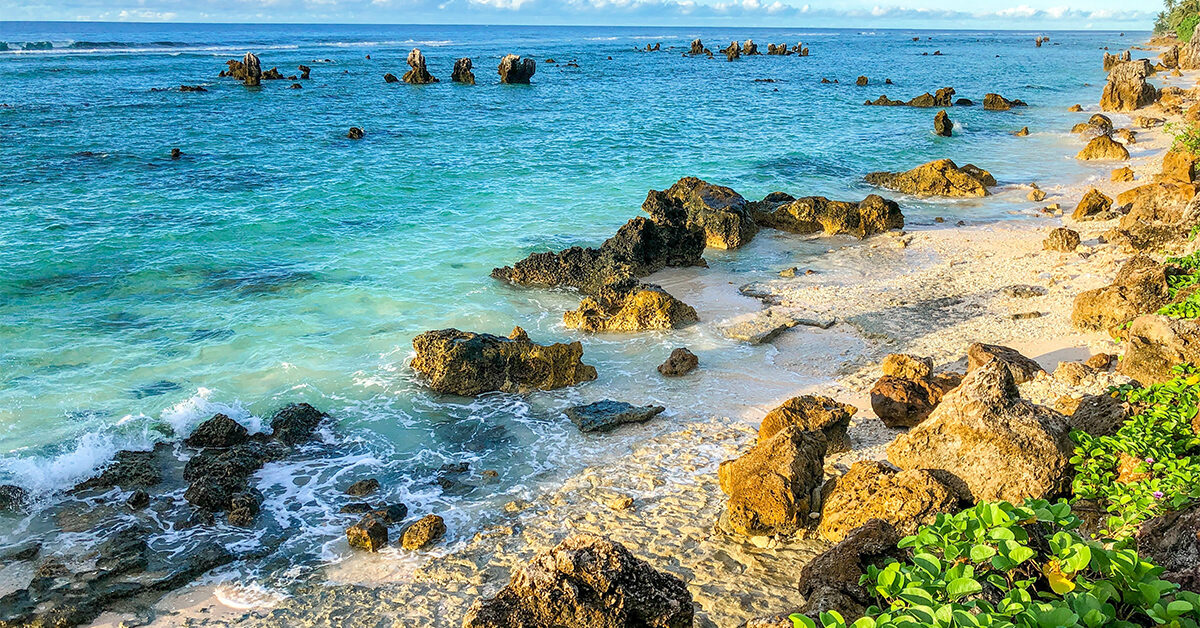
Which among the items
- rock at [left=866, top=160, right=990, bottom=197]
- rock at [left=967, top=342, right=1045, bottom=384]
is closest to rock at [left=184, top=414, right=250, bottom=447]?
rock at [left=967, top=342, right=1045, bottom=384]

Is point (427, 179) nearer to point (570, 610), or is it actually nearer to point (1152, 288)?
point (1152, 288)

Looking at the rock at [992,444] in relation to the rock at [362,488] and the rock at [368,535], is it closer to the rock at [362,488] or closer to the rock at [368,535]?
the rock at [368,535]

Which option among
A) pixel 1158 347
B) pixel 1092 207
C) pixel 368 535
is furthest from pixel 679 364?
pixel 1092 207

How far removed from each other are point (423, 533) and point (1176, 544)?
6284 mm

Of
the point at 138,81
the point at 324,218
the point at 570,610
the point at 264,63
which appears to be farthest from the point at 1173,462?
the point at 264,63

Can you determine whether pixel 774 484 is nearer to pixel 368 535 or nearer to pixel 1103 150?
pixel 368 535

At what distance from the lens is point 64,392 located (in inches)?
459

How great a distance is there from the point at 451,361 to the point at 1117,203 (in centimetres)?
1791

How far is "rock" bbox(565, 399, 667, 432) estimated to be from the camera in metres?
10.5

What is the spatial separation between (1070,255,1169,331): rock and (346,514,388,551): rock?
33.1ft

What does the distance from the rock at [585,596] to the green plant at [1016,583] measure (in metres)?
1.94

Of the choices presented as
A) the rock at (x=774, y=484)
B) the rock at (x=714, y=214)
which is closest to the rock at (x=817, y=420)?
the rock at (x=774, y=484)

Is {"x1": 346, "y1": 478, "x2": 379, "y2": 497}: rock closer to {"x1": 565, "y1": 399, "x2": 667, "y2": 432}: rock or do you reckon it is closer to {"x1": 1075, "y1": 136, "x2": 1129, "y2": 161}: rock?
{"x1": 565, "y1": 399, "x2": 667, "y2": 432}: rock

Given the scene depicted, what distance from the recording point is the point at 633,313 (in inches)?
541
